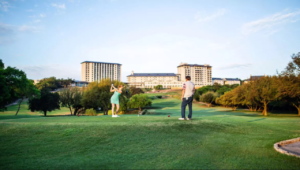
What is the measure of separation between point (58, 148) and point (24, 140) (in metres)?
1.81

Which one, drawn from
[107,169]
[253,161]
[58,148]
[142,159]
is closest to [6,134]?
[58,148]

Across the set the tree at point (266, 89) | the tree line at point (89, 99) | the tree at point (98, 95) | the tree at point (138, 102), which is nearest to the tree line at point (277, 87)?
the tree at point (266, 89)

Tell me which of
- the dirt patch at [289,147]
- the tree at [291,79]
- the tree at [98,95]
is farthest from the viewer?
the tree at [98,95]

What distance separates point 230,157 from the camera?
20.6ft

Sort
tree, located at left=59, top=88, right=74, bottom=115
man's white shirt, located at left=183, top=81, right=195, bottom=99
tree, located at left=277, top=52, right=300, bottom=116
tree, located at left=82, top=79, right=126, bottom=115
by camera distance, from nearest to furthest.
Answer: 1. man's white shirt, located at left=183, top=81, right=195, bottom=99
2. tree, located at left=277, top=52, right=300, bottom=116
3. tree, located at left=82, top=79, right=126, bottom=115
4. tree, located at left=59, top=88, right=74, bottom=115

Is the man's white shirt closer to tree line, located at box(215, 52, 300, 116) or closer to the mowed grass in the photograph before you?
the mowed grass

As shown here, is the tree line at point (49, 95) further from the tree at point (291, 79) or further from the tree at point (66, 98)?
the tree at point (291, 79)

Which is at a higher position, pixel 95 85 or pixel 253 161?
pixel 95 85

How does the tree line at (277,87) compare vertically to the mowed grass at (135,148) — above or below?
above

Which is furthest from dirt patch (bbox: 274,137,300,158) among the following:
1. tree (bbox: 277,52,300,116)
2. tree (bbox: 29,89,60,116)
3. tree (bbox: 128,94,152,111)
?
tree (bbox: 29,89,60,116)

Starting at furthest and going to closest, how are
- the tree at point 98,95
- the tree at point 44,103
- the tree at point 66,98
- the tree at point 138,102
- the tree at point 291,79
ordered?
the tree at point 138,102 → the tree at point 66,98 → the tree at point 44,103 → the tree at point 98,95 → the tree at point 291,79

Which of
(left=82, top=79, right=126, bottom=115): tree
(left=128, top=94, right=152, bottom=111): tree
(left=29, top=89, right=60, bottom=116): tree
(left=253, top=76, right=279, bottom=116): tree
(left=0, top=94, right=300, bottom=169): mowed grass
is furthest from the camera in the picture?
(left=128, top=94, right=152, bottom=111): tree

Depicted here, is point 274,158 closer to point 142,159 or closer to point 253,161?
point 253,161

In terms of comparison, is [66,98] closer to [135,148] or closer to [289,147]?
[135,148]
